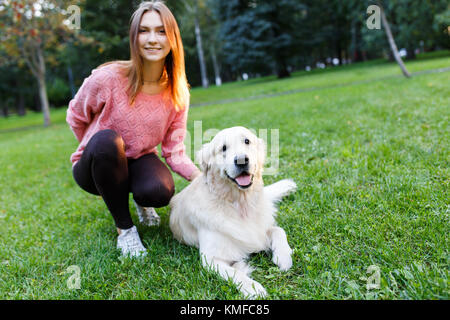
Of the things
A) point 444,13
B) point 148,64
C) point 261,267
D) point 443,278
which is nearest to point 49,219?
point 148,64

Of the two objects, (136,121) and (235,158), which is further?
(136,121)

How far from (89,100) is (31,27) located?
12529mm

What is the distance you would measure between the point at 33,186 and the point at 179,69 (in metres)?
3.67

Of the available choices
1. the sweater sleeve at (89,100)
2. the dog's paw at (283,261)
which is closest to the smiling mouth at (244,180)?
the dog's paw at (283,261)

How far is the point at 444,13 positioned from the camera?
16.9 metres

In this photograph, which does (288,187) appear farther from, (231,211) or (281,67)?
(281,67)

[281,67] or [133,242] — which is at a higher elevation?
[281,67]

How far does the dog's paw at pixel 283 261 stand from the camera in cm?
193

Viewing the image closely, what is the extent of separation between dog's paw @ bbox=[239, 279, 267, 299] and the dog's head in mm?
599

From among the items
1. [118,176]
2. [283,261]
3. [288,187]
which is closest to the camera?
[283,261]

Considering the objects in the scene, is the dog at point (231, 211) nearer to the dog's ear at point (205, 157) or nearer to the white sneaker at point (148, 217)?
the dog's ear at point (205, 157)

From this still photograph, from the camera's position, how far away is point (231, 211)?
2186 mm

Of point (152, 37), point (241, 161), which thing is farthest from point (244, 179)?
point (152, 37)
